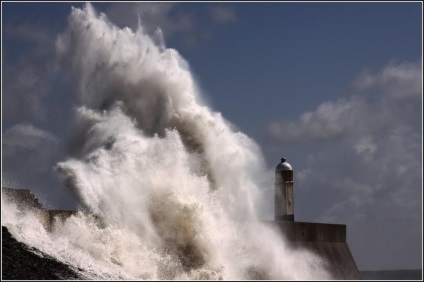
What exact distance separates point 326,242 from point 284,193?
1846 mm

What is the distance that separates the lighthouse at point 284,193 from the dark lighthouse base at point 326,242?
1.09 m

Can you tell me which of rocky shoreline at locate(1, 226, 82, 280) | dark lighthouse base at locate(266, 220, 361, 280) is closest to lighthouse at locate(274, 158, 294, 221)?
dark lighthouse base at locate(266, 220, 361, 280)

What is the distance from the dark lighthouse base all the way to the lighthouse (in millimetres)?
1085

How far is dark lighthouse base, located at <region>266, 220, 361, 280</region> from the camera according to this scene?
67.2ft

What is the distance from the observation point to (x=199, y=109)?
19812 mm

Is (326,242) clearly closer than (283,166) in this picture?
Yes

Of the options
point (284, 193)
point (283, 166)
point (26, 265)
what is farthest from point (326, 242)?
point (26, 265)

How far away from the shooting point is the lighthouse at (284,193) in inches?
890

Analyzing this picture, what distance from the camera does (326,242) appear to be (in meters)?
22.1

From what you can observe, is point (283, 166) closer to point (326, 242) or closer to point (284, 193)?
point (284, 193)

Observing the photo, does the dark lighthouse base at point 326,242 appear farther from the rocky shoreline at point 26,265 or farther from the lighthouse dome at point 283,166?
the rocky shoreline at point 26,265

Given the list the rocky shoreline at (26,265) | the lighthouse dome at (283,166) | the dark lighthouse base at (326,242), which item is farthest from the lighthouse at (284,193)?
the rocky shoreline at (26,265)

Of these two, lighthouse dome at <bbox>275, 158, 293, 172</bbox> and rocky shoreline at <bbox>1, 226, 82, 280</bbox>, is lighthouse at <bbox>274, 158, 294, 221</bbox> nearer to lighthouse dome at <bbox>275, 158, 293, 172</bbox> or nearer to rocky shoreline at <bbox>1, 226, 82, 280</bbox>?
lighthouse dome at <bbox>275, 158, 293, 172</bbox>

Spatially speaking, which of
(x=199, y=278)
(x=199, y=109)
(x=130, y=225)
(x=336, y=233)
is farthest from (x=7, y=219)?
(x=336, y=233)
